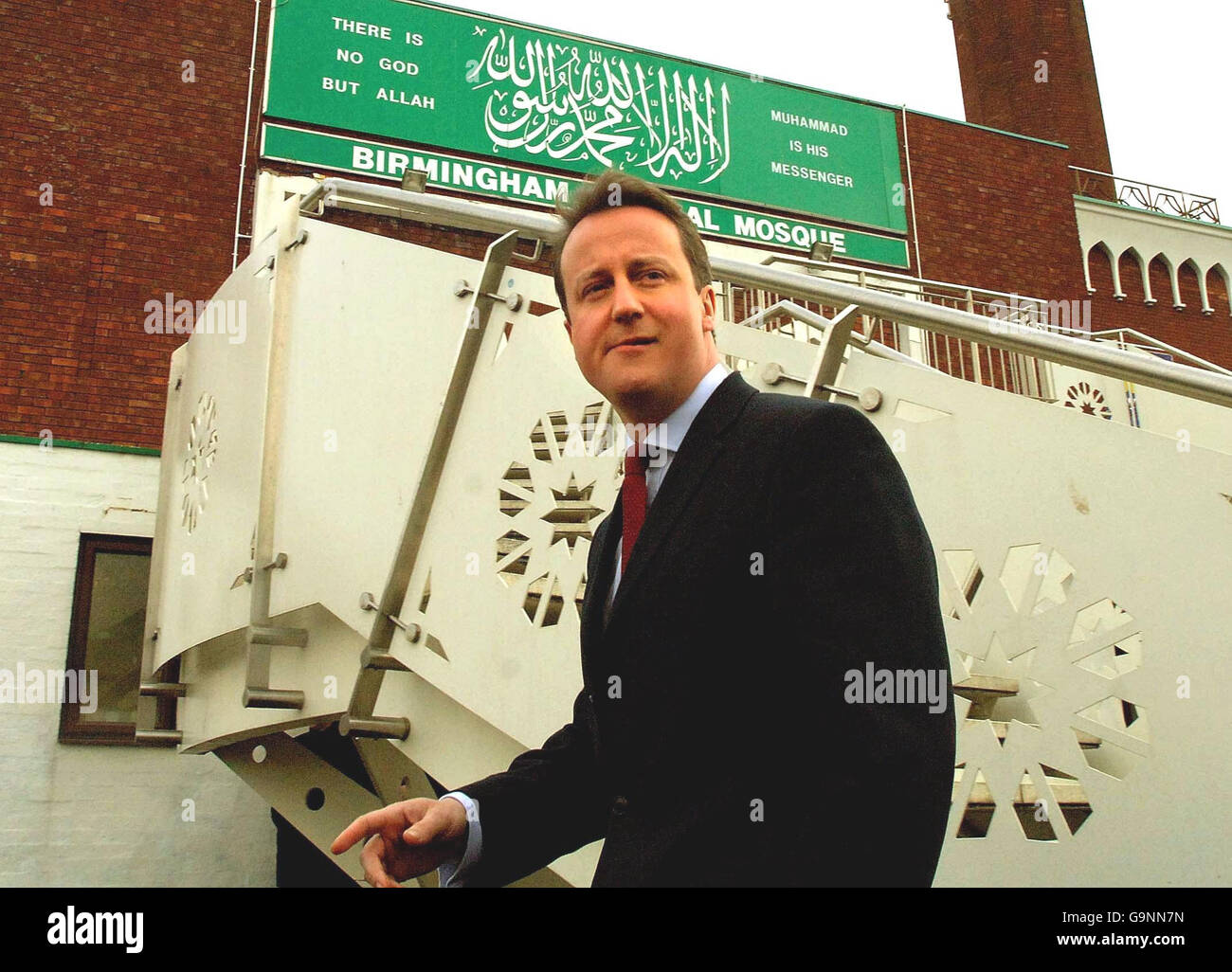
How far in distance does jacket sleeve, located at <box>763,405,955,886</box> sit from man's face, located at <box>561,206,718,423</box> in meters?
0.31

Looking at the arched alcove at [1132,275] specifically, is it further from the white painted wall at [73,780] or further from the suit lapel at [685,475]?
the suit lapel at [685,475]

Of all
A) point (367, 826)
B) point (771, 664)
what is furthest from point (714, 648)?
point (367, 826)

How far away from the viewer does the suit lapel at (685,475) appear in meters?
1.54

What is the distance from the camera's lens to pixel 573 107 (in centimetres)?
1270

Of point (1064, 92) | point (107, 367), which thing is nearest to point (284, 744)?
point (107, 367)

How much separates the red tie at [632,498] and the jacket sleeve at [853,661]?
314mm

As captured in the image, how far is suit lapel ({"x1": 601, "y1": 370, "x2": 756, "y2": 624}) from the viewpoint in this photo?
1.54 m

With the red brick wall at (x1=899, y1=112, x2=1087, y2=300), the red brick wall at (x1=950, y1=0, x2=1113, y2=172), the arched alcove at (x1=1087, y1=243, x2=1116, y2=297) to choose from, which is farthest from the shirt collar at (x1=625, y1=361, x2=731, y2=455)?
the red brick wall at (x1=950, y1=0, x2=1113, y2=172)

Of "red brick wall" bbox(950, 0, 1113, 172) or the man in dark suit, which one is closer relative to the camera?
the man in dark suit

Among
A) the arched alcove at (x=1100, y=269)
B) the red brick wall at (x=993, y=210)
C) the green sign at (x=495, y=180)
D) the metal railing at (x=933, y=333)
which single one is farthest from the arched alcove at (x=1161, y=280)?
the green sign at (x=495, y=180)

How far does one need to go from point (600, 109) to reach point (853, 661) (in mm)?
12547

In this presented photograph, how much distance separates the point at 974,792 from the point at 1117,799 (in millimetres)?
385

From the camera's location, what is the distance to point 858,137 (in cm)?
1439

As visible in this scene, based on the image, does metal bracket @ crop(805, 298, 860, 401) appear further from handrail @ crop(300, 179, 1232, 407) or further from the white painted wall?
the white painted wall
